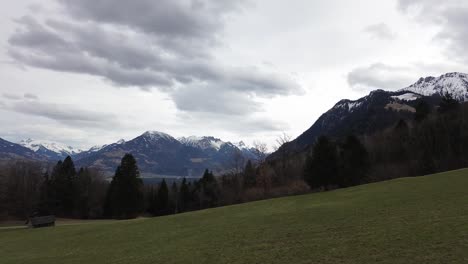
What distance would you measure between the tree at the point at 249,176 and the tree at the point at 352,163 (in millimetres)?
26324

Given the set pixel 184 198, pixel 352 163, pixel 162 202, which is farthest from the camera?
pixel 184 198

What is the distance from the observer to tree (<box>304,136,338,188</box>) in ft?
205

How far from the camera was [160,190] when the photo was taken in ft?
335

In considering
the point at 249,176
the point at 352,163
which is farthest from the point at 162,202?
the point at 352,163

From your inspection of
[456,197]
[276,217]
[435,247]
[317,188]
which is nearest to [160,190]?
[317,188]

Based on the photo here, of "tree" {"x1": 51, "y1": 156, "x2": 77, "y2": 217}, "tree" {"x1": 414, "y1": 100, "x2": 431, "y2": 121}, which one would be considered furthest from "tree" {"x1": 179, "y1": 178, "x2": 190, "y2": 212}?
"tree" {"x1": 414, "y1": 100, "x2": 431, "y2": 121}

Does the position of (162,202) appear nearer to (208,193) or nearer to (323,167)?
(208,193)

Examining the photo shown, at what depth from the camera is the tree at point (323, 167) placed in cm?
6247

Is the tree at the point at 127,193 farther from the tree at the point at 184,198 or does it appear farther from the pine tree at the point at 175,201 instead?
the tree at the point at 184,198

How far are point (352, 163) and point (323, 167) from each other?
31.9 feet

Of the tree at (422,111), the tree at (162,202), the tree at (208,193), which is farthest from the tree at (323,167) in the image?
the tree at (422,111)

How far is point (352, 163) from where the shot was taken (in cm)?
6912

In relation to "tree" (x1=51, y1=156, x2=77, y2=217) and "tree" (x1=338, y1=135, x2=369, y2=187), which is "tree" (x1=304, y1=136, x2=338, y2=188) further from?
"tree" (x1=51, y1=156, x2=77, y2=217)

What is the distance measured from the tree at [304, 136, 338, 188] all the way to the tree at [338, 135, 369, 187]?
2.21 m
